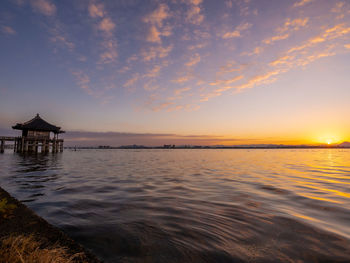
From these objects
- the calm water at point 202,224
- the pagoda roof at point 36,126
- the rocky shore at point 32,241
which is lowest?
the calm water at point 202,224

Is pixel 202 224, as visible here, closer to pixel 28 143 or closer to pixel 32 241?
pixel 32 241

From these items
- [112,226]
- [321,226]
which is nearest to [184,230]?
[112,226]

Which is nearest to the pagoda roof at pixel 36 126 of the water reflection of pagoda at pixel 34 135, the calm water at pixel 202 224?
A: the water reflection of pagoda at pixel 34 135

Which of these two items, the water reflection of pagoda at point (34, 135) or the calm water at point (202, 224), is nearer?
the calm water at point (202, 224)

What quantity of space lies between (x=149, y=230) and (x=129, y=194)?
152 inches

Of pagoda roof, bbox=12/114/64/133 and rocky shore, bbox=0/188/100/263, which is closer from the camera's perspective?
rocky shore, bbox=0/188/100/263

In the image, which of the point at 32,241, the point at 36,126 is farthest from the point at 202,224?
the point at 36,126

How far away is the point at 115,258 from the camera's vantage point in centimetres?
314

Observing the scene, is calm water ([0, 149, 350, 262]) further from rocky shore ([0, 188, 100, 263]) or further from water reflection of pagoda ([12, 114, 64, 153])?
water reflection of pagoda ([12, 114, 64, 153])

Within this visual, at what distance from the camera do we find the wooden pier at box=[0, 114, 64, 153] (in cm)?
3872

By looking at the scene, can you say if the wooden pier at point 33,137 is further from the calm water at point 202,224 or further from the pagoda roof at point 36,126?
the calm water at point 202,224

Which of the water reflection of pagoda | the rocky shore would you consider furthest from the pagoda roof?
the rocky shore

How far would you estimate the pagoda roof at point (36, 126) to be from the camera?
37891mm

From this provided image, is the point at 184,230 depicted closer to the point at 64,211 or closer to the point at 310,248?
the point at 310,248
